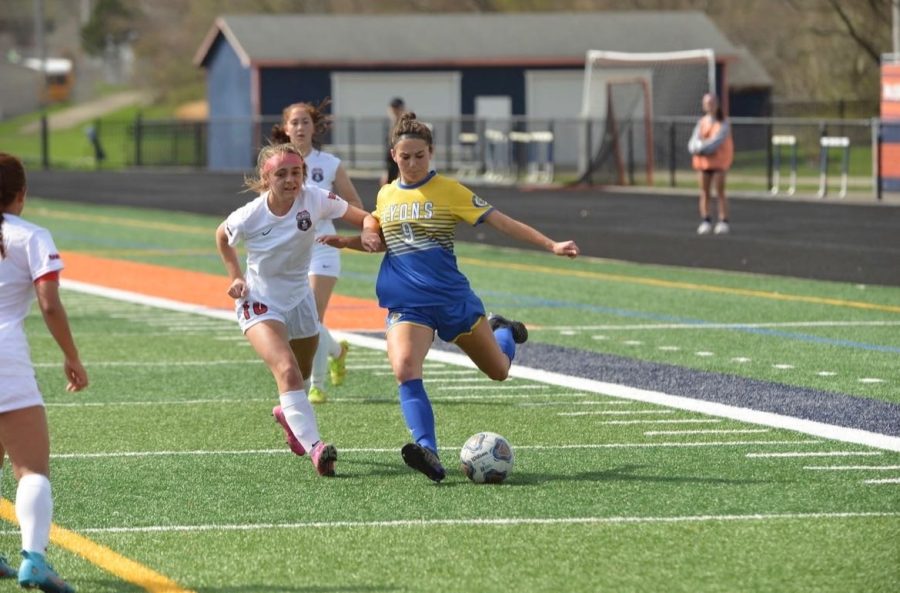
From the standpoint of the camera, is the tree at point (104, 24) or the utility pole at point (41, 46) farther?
the tree at point (104, 24)

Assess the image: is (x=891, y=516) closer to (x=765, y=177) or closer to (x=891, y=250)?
(x=891, y=250)

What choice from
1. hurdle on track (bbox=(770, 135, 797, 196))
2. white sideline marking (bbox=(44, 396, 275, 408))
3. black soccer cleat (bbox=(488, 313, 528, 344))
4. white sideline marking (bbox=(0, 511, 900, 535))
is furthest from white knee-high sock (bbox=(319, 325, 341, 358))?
hurdle on track (bbox=(770, 135, 797, 196))

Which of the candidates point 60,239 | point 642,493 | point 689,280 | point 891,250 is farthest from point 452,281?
point 60,239

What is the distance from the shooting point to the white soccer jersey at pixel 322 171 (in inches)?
460

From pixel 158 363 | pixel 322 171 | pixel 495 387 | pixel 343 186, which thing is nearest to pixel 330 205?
pixel 343 186

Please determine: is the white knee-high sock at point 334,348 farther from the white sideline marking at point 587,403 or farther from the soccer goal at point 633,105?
the soccer goal at point 633,105

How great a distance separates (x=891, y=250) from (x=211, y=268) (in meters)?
8.50

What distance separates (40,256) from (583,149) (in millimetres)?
37125

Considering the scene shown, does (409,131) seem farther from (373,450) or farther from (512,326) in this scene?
(373,450)

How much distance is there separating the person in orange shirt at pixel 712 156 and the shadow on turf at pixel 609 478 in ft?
56.0

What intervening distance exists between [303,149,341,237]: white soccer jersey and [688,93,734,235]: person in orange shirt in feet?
47.3

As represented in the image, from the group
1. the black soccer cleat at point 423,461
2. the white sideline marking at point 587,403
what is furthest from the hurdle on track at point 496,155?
the black soccer cleat at point 423,461

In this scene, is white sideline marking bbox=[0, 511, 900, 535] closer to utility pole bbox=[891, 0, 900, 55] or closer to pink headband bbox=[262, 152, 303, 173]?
pink headband bbox=[262, 152, 303, 173]

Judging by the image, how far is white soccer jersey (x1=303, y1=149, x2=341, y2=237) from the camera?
1167 centimetres
